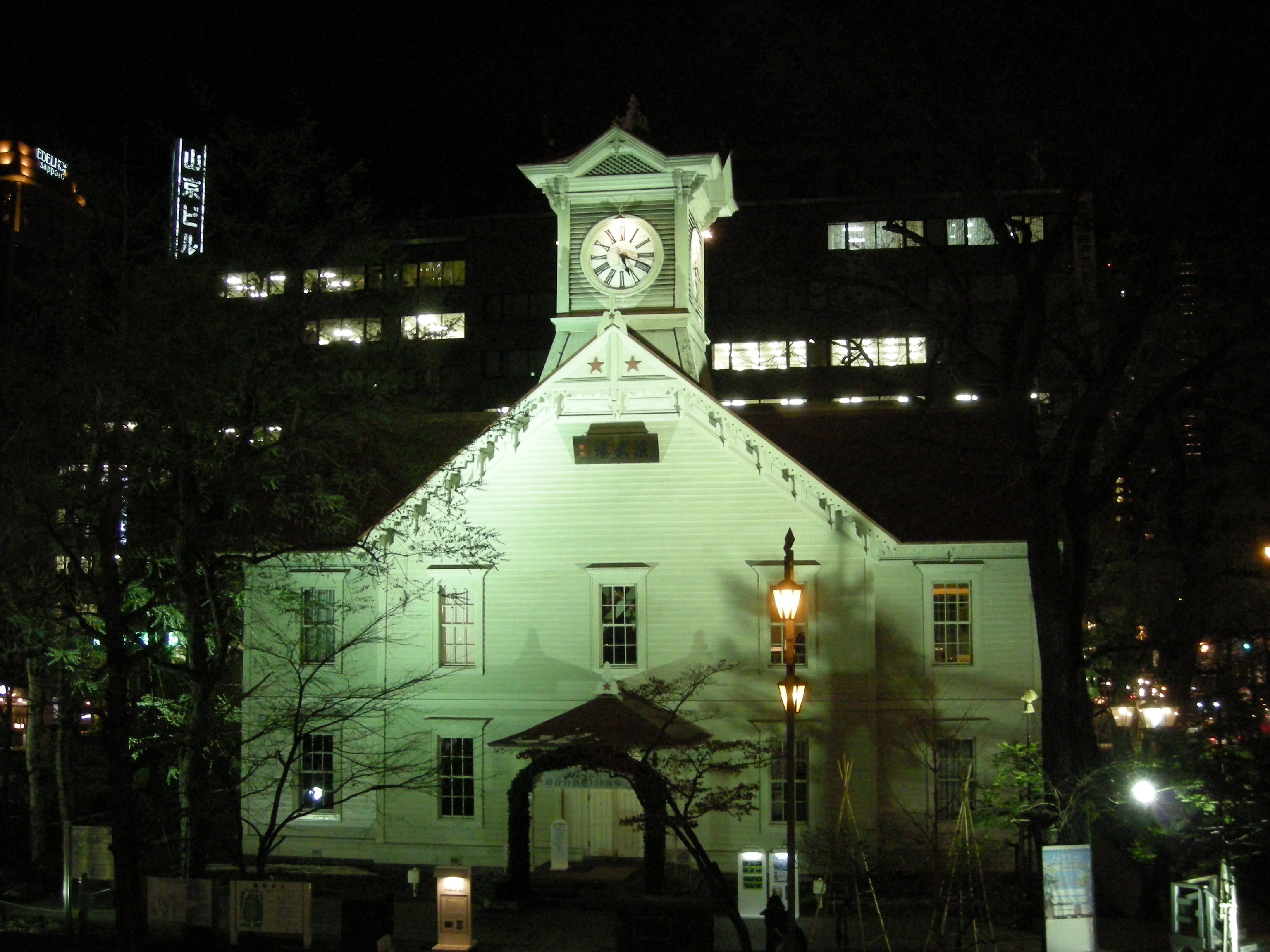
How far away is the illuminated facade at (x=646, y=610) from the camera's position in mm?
28016

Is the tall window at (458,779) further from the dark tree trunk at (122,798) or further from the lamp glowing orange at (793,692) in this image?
the lamp glowing orange at (793,692)

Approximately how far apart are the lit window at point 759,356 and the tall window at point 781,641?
4746 centimetres

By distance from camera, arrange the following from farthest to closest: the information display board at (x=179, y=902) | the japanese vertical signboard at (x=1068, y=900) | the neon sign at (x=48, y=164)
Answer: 1. the neon sign at (x=48, y=164)
2. the information display board at (x=179, y=902)
3. the japanese vertical signboard at (x=1068, y=900)

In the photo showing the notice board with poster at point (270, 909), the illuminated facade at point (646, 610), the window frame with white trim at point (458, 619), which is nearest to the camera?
the notice board with poster at point (270, 909)

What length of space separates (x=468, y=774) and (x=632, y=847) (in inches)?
159

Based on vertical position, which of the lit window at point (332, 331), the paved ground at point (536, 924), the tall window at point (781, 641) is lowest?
the paved ground at point (536, 924)

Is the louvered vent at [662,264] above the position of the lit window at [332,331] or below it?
above

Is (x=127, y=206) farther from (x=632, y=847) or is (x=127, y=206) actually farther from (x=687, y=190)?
(x=632, y=847)

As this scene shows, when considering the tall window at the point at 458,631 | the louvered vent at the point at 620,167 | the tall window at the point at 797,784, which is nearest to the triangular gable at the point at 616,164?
the louvered vent at the point at 620,167

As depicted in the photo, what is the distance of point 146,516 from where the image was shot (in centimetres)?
2231

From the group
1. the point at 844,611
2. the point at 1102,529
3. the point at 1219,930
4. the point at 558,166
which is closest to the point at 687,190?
the point at 558,166

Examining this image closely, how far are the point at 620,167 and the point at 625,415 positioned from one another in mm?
7452

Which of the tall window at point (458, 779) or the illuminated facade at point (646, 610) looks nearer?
the illuminated facade at point (646, 610)

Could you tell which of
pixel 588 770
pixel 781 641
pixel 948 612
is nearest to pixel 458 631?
pixel 588 770
